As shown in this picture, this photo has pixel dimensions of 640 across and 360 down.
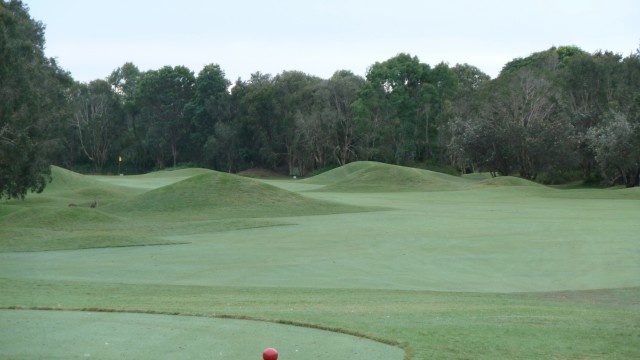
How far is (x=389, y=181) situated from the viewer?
255ft

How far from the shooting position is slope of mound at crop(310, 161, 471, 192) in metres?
75.4

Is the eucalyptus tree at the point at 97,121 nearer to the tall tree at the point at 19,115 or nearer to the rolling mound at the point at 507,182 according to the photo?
the rolling mound at the point at 507,182

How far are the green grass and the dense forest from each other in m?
12.6

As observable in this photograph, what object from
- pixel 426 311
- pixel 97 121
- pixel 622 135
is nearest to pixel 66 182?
pixel 622 135

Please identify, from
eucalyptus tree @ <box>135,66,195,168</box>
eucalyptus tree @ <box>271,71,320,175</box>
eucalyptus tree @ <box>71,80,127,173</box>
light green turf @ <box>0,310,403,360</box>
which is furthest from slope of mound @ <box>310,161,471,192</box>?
light green turf @ <box>0,310,403,360</box>

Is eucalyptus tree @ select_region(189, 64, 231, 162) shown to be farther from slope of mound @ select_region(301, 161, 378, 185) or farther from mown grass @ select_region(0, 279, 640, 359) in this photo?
mown grass @ select_region(0, 279, 640, 359)

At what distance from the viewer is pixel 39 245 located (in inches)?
1137

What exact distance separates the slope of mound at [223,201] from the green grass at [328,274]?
16 cm

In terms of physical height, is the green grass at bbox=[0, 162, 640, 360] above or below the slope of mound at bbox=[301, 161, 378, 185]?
below

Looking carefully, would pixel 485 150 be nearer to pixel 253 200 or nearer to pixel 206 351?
pixel 253 200

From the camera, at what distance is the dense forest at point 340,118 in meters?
61.1

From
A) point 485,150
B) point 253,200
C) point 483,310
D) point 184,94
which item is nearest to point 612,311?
point 483,310

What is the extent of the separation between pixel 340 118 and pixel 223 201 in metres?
62.9

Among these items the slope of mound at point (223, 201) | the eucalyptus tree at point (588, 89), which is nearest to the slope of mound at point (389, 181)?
the eucalyptus tree at point (588, 89)
